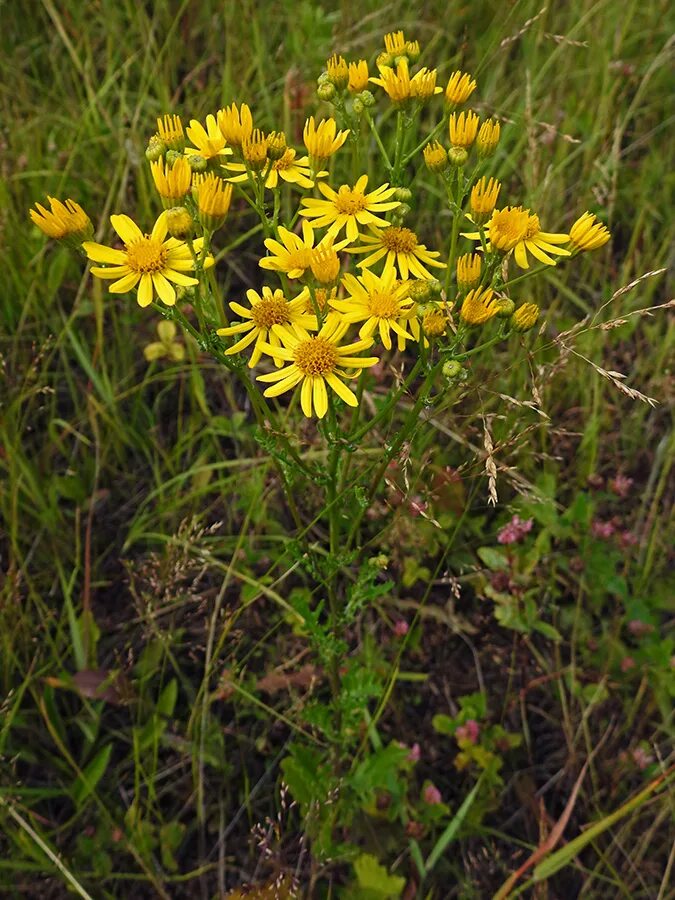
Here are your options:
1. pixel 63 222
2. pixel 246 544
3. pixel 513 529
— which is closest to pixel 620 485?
pixel 513 529

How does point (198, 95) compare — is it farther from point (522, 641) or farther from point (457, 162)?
point (522, 641)

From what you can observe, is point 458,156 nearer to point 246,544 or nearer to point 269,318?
point 269,318

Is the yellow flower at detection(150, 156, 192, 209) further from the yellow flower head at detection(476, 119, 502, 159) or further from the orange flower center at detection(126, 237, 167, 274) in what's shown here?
the yellow flower head at detection(476, 119, 502, 159)

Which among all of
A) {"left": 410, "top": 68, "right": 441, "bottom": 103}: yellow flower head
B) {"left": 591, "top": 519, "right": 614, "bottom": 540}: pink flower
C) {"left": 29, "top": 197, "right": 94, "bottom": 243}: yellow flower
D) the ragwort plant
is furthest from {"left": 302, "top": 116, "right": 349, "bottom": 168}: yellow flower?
{"left": 591, "top": 519, "right": 614, "bottom": 540}: pink flower

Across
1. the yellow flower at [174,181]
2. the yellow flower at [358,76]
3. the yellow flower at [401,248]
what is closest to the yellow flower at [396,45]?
the yellow flower at [358,76]

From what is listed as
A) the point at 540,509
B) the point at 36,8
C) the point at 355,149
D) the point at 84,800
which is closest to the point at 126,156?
the point at 36,8
